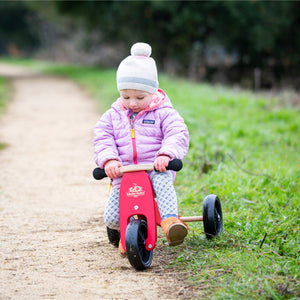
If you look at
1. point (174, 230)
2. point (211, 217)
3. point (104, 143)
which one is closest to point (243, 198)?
point (211, 217)

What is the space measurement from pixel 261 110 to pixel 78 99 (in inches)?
215

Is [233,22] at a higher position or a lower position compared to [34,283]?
higher

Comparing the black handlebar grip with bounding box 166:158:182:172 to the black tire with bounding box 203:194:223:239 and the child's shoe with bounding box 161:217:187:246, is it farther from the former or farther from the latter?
the black tire with bounding box 203:194:223:239

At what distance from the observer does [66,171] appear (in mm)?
6223

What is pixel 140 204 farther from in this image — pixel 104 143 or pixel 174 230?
pixel 104 143

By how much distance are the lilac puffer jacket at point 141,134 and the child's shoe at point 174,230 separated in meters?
0.49

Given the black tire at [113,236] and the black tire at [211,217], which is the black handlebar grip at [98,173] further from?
the black tire at [211,217]

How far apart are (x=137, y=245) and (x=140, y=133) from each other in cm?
84

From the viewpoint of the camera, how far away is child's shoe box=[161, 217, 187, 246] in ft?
10.7

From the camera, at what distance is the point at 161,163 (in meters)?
3.30

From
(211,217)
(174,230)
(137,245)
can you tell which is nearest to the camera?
(137,245)

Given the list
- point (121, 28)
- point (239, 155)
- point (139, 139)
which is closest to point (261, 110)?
point (239, 155)

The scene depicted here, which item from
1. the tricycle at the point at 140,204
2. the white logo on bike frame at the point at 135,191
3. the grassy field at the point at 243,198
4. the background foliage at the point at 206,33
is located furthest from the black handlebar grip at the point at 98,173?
the background foliage at the point at 206,33

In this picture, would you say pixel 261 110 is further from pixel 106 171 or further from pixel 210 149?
pixel 106 171
